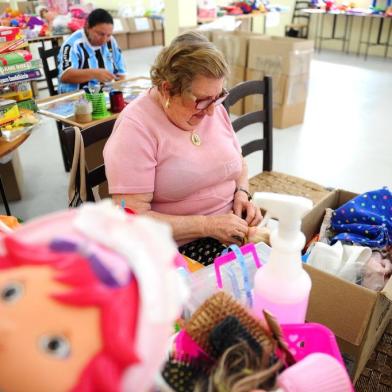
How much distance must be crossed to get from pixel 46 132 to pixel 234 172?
10.1ft

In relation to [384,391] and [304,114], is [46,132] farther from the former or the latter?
[384,391]

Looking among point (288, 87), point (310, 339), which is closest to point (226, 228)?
point (310, 339)

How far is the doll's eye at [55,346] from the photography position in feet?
1.02

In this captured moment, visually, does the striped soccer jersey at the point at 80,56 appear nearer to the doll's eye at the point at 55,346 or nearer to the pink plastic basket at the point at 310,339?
the pink plastic basket at the point at 310,339

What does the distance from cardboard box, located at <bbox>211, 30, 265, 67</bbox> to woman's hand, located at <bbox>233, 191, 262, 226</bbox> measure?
9.35 feet

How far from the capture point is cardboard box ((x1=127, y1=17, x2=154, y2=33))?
8.03m

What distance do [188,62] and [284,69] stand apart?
2.78 m

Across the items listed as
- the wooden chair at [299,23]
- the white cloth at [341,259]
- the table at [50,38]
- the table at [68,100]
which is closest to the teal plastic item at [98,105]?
the table at [68,100]

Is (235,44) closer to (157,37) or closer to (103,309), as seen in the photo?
(103,309)

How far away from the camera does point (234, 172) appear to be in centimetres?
134

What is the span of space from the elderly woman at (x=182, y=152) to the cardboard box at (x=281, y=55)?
2531 millimetres

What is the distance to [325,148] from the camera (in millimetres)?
3422

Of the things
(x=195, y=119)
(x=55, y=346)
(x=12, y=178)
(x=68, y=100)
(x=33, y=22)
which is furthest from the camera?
(x=33, y=22)

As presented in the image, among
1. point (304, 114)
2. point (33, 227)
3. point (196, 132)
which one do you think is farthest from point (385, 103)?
point (33, 227)
